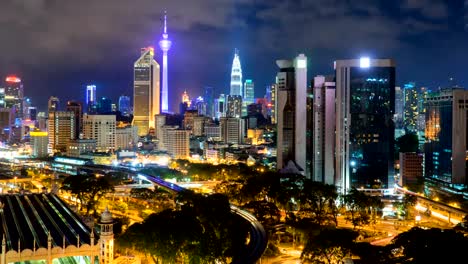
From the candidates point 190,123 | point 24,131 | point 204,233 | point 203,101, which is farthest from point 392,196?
point 203,101

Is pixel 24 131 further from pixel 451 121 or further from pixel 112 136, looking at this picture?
pixel 451 121

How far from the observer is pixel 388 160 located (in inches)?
1217

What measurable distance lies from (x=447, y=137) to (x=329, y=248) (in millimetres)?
23435

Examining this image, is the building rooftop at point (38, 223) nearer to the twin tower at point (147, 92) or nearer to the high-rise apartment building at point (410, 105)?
the high-rise apartment building at point (410, 105)

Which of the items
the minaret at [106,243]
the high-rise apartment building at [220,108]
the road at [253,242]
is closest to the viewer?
the minaret at [106,243]

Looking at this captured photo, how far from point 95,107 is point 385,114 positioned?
80.8 meters

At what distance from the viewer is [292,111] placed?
118ft

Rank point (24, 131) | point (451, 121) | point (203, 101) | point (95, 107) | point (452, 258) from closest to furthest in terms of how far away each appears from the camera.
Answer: point (452, 258) → point (451, 121) → point (24, 131) → point (95, 107) → point (203, 101)

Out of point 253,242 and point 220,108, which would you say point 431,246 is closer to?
point 253,242

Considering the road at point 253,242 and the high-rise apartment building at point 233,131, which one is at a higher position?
the high-rise apartment building at point 233,131

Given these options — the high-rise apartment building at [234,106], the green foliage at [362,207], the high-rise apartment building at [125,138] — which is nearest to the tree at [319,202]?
the green foliage at [362,207]

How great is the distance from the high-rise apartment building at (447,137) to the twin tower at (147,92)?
199 ft

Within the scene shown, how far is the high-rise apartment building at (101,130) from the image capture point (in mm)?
65625

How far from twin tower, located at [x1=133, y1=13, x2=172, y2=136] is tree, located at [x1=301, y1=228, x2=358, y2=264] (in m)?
78.3
